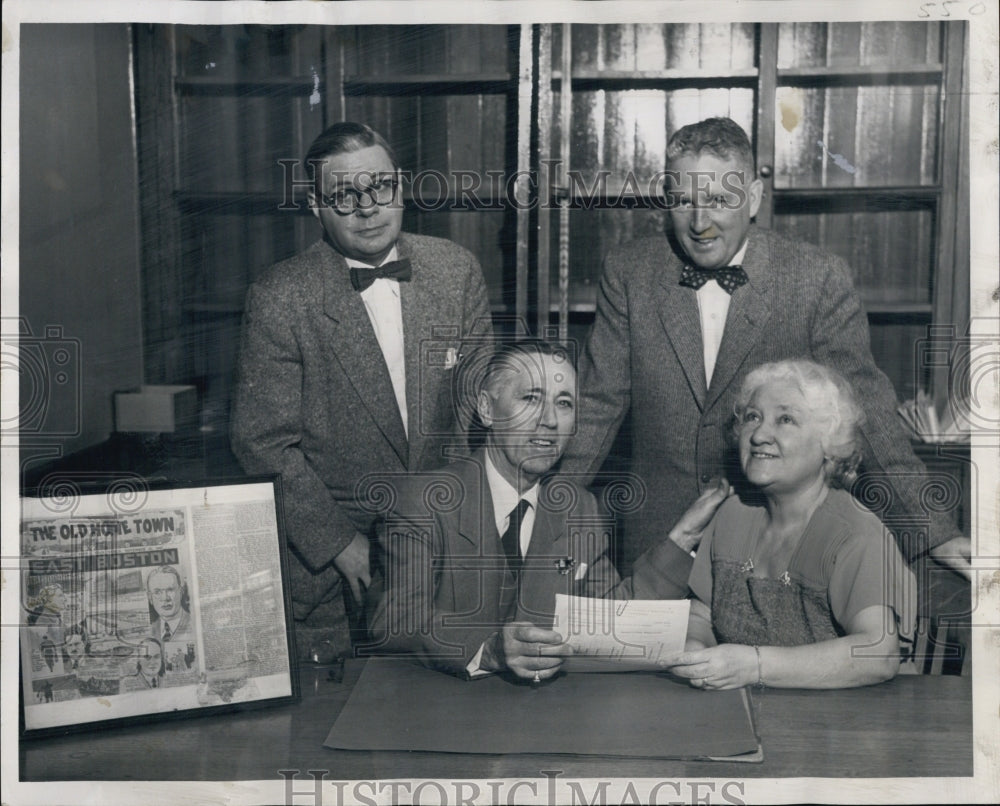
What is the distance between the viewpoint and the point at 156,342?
192cm

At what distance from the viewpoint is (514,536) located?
1908mm

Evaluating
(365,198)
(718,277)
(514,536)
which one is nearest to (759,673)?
(514,536)

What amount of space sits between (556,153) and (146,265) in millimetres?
885

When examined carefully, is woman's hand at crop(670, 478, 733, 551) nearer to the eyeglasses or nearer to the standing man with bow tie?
the standing man with bow tie

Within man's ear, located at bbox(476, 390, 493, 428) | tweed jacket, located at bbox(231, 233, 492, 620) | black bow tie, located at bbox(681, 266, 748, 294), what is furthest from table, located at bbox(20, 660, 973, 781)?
black bow tie, located at bbox(681, 266, 748, 294)

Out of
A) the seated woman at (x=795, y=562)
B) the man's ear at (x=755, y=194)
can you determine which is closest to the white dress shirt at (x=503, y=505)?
the seated woman at (x=795, y=562)

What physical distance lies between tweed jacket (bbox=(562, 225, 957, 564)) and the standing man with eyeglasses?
0.28 metres

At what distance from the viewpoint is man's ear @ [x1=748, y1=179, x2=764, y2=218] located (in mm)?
1876

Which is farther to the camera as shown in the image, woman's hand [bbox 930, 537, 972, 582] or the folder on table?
woman's hand [bbox 930, 537, 972, 582]

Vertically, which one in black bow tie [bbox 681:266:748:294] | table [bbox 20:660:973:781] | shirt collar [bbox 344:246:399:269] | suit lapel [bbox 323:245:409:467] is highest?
shirt collar [bbox 344:246:399:269]

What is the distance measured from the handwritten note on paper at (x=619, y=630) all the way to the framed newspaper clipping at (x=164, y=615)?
22.7 inches

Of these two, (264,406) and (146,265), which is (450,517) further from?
(146,265)

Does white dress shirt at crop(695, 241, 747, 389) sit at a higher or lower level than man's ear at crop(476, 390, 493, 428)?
higher

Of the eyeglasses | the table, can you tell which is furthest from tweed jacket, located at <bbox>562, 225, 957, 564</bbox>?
the eyeglasses
